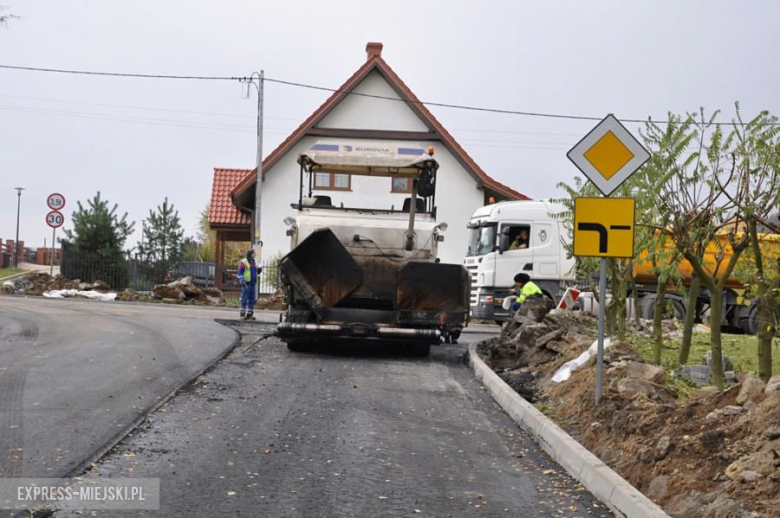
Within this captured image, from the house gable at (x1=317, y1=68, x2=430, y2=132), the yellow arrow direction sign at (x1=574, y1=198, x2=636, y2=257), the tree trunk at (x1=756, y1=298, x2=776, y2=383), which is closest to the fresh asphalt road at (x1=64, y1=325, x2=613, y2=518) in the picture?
the yellow arrow direction sign at (x1=574, y1=198, x2=636, y2=257)

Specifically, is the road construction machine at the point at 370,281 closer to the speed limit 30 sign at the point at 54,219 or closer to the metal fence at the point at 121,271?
the speed limit 30 sign at the point at 54,219

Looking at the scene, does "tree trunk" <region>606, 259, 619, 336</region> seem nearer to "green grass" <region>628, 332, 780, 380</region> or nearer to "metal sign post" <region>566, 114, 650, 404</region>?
"green grass" <region>628, 332, 780, 380</region>

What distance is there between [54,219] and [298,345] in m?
18.4

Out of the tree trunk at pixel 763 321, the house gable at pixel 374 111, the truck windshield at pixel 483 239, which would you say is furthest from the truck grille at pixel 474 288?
the tree trunk at pixel 763 321

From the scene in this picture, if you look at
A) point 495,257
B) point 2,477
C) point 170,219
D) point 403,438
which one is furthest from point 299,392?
point 170,219

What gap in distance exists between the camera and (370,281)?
14.7 m

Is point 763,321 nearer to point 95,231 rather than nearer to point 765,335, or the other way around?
point 765,335

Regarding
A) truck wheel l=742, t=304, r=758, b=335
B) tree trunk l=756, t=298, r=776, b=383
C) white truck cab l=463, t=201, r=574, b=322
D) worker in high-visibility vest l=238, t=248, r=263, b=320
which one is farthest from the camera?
white truck cab l=463, t=201, r=574, b=322

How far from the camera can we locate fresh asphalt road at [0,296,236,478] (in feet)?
22.8

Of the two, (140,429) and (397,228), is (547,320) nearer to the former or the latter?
(397,228)

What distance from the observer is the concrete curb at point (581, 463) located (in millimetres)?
5832

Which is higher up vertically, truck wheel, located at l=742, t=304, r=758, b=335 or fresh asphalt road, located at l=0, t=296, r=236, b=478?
truck wheel, located at l=742, t=304, r=758, b=335

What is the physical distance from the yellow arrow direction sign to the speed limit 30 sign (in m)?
24.9

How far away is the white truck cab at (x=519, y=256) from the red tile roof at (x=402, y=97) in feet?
32.5
